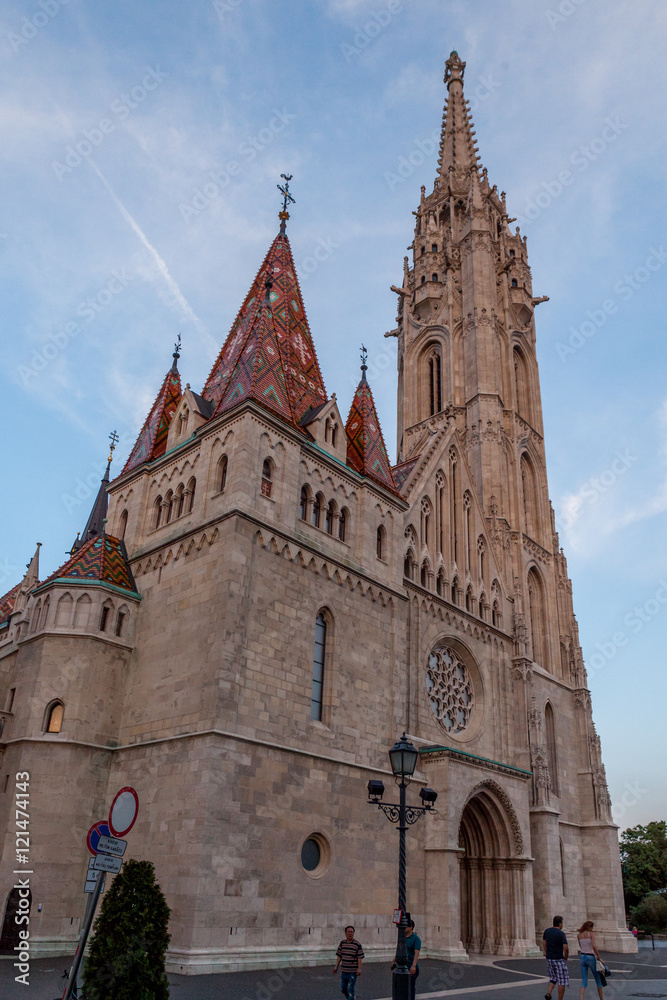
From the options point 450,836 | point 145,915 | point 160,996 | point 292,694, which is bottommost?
point 160,996

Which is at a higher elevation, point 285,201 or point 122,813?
point 285,201

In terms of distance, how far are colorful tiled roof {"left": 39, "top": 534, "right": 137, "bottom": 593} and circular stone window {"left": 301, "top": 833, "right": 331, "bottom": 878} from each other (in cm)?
808

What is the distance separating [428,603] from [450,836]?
7.05 meters

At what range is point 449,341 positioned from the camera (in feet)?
119

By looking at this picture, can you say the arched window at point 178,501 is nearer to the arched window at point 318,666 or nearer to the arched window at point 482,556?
the arched window at point 318,666

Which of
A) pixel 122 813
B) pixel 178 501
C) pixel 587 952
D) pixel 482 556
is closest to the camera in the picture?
pixel 122 813

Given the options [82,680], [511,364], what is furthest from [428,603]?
[511,364]

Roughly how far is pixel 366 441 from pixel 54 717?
1252 centimetres

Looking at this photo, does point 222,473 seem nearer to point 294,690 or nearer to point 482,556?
point 294,690

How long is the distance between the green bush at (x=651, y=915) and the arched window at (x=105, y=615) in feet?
145

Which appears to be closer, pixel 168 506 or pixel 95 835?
pixel 95 835

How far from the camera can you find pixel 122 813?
760cm

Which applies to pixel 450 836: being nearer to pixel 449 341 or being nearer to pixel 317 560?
pixel 317 560

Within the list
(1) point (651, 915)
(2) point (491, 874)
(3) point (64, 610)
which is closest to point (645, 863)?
(1) point (651, 915)
